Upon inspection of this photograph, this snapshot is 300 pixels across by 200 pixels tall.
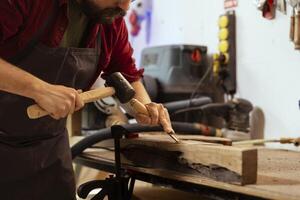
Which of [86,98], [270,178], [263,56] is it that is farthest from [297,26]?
[86,98]

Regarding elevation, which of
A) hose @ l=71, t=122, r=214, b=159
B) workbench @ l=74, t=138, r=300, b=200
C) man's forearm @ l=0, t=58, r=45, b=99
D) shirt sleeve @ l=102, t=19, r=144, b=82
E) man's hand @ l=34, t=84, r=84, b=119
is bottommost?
workbench @ l=74, t=138, r=300, b=200

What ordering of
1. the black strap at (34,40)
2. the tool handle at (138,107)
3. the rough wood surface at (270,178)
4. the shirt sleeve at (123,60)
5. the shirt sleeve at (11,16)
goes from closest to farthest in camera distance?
the rough wood surface at (270,178), the shirt sleeve at (11,16), the black strap at (34,40), the tool handle at (138,107), the shirt sleeve at (123,60)

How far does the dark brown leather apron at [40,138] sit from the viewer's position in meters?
1.12

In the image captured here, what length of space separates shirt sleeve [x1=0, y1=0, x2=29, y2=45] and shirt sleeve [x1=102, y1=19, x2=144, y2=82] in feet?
1.28

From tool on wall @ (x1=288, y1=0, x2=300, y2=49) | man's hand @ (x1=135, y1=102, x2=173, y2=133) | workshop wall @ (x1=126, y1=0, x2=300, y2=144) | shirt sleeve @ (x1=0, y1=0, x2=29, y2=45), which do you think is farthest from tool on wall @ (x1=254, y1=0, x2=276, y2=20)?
shirt sleeve @ (x1=0, y1=0, x2=29, y2=45)

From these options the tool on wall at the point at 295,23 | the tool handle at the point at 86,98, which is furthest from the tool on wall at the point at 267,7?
the tool handle at the point at 86,98

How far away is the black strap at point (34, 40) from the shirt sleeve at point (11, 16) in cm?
6

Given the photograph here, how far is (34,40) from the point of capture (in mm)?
1070

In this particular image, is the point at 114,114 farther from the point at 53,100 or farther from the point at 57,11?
the point at 53,100

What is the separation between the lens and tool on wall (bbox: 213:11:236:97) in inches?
78.9

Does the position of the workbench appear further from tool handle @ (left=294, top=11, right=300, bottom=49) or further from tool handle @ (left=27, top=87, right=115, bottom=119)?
tool handle @ (left=294, top=11, right=300, bottom=49)

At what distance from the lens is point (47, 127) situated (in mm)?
1239

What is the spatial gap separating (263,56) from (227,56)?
0.21 metres

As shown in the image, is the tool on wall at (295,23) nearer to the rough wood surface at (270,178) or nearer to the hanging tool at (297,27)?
the hanging tool at (297,27)
